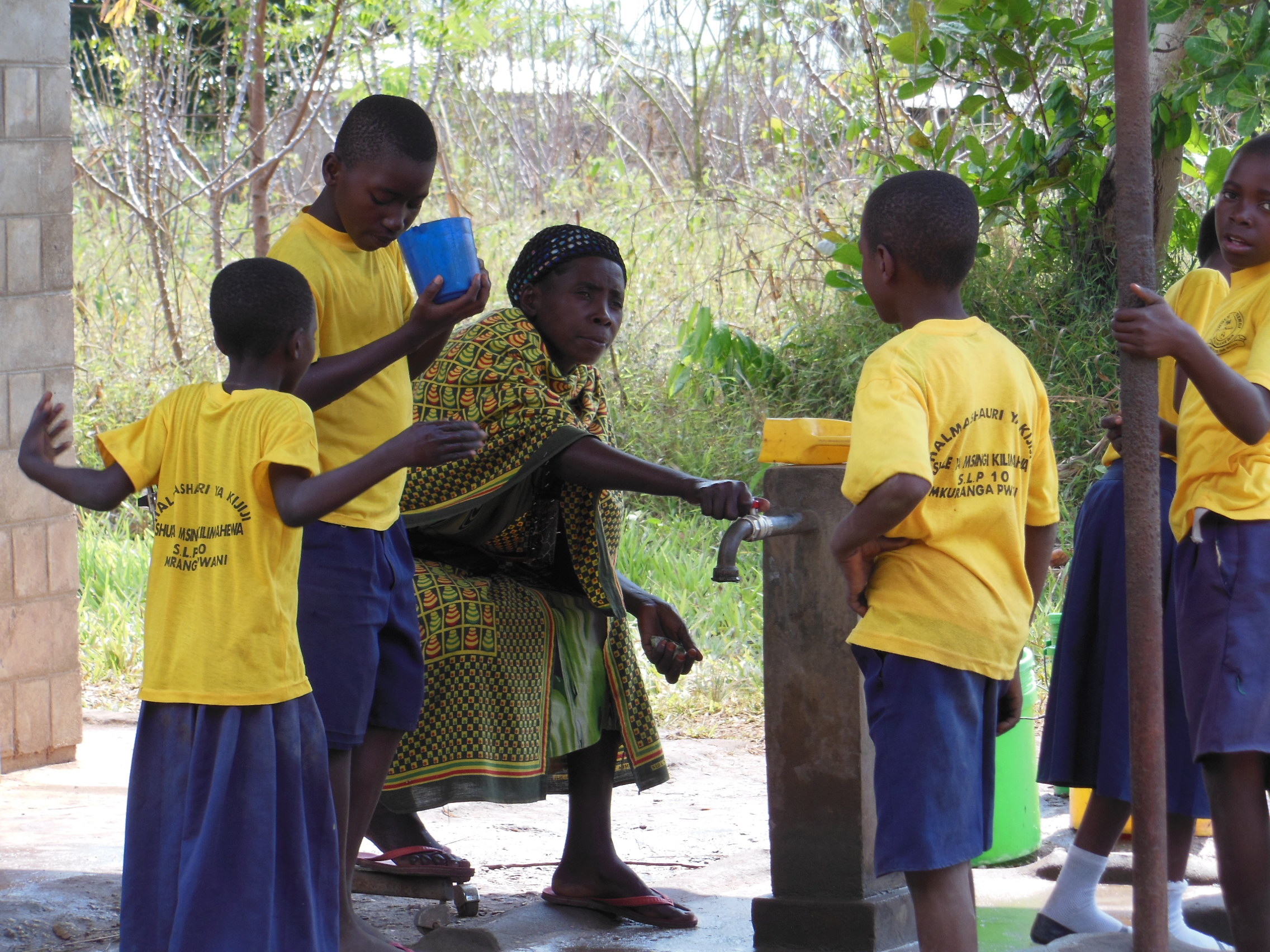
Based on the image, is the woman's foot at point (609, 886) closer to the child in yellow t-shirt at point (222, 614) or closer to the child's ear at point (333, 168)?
the child in yellow t-shirt at point (222, 614)

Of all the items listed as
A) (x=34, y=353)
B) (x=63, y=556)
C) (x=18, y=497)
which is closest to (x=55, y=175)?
(x=34, y=353)

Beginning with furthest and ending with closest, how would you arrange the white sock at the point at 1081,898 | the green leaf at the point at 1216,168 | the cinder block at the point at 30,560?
the green leaf at the point at 1216,168 < the cinder block at the point at 30,560 < the white sock at the point at 1081,898

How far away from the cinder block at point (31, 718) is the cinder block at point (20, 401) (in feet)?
2.43

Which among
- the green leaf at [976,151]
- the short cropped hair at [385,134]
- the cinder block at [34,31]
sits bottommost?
the short cropped hair at [385,134]

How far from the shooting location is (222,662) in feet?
7.41

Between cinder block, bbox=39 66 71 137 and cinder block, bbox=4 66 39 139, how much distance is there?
13 millimetres

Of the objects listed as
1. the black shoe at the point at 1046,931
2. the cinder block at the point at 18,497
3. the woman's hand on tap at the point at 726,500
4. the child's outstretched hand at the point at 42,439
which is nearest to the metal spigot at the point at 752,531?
the woman's hand on tap at the point at 726,500

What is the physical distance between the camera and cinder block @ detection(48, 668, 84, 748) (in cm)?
443

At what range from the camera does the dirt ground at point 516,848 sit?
3020 millimetres

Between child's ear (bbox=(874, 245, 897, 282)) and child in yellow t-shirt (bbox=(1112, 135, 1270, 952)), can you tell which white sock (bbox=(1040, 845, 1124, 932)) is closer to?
child in yellow t-shirt (bbox=(1112, 135, 1270, 952))

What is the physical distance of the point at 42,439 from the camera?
7.60ft

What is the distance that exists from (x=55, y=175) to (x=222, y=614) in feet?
8.76

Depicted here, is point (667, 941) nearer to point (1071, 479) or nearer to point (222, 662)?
point (222, 662)

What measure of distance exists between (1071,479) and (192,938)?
15.0ft
